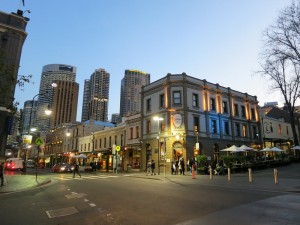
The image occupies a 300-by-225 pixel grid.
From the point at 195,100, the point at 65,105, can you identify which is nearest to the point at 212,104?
the point at 195,100

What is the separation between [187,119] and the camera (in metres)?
35.8

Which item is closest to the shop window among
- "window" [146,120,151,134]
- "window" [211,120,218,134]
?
"window" [211,120,218,134]

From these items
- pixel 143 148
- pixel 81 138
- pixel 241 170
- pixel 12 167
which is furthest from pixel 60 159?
pixel 241 170

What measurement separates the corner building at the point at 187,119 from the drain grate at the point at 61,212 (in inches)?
927

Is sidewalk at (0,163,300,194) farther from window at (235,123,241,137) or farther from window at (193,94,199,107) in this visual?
window at (235,123,241,137)

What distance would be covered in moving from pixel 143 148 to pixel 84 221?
107 ft

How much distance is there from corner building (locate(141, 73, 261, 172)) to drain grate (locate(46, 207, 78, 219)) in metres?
23.6

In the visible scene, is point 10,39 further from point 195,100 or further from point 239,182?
point 239,182

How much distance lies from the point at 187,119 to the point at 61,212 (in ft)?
93.4

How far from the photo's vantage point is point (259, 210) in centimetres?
836

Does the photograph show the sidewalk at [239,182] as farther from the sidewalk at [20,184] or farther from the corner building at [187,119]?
the corner building at [187,119]

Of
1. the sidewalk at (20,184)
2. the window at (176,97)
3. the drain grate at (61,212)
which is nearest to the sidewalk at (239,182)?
the sidewalk at (20,184)

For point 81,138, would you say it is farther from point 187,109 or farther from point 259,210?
point 259,210

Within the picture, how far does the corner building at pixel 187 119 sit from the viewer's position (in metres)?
35.2
